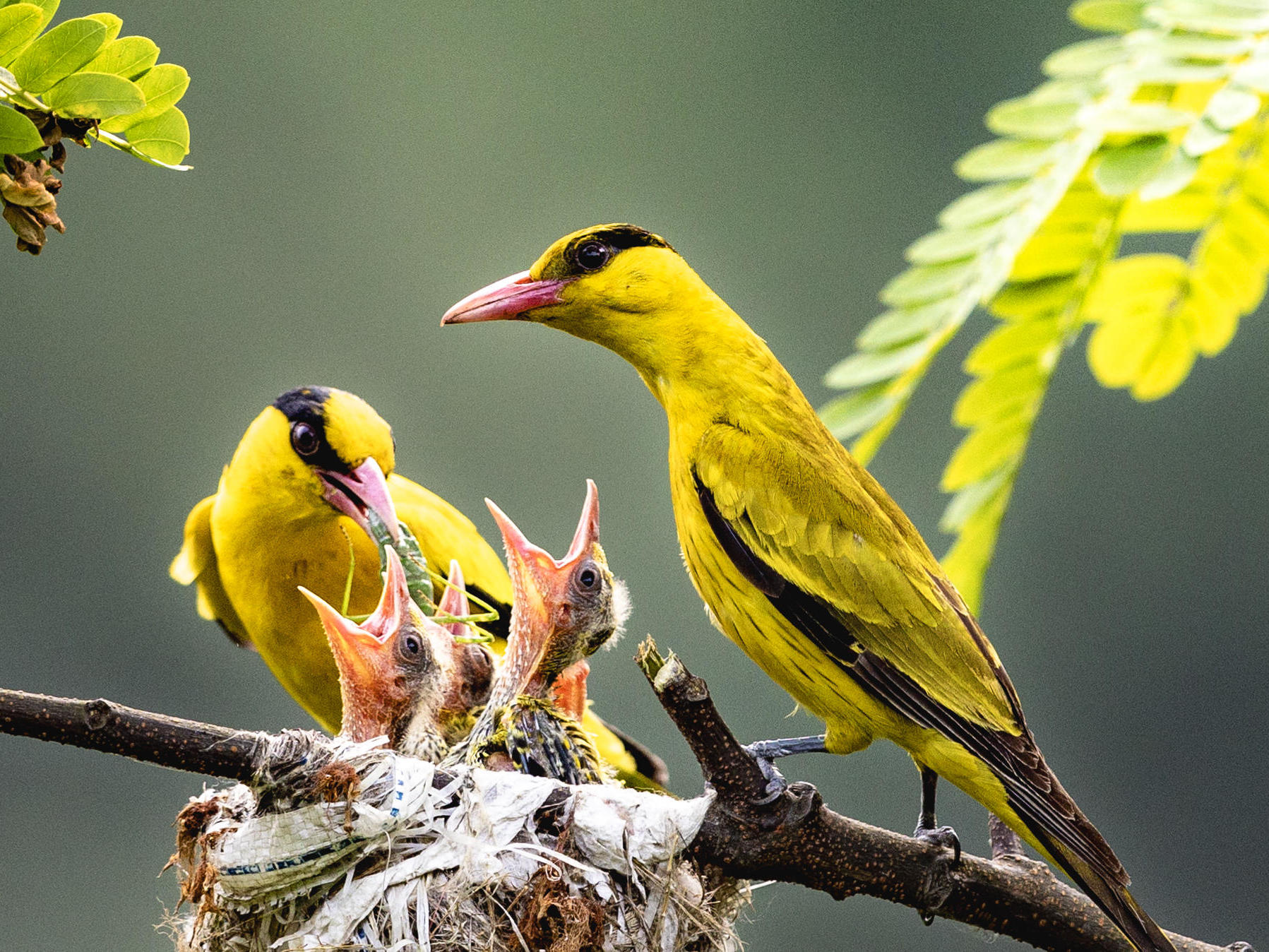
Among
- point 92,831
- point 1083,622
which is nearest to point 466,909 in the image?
point 92,831

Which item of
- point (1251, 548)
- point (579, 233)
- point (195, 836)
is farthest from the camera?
point (1251, 548)

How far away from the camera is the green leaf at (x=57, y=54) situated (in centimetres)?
133

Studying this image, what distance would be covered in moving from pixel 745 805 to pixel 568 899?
12.6 inches

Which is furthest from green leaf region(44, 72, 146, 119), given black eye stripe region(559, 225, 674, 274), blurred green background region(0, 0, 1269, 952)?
blurred green background region(0, 0, 1269, 952)

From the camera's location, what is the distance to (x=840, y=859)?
1949mm

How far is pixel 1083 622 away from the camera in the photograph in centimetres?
642

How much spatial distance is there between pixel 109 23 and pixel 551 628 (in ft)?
4.90

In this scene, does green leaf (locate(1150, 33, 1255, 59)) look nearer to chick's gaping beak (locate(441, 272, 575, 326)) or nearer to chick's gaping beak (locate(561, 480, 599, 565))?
chick's gaping beak (locate(441, 272, 575, 326))

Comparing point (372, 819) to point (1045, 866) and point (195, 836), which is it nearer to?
point (195, 836)

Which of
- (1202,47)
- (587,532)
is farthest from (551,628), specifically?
(1202,47)

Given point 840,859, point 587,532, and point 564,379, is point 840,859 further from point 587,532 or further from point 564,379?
point 564,379

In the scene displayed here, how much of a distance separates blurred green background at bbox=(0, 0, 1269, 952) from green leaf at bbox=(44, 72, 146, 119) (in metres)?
4.44

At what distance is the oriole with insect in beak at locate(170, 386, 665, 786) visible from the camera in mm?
3037

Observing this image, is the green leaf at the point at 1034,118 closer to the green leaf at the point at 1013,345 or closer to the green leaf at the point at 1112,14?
the green leaf at the point at 1112,14
